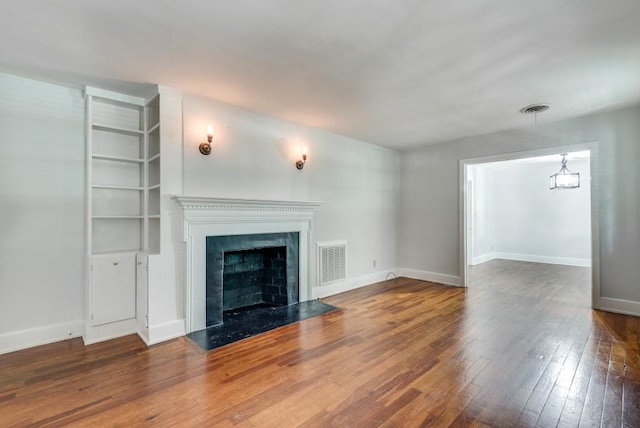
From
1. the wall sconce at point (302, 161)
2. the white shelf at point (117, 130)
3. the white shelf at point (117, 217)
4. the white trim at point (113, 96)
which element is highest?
the white trim at point (113, 96)

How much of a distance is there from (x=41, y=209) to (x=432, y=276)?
17.9 ft

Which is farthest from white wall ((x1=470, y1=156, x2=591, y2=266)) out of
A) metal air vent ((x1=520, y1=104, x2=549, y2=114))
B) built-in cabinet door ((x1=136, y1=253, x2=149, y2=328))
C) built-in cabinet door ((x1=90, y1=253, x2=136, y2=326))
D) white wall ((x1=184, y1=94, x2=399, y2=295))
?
built-in cabinet door ((x1=90, y1=253, x2=136, y2=326))

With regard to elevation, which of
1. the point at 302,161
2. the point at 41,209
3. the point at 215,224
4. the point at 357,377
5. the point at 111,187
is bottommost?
the point at 357,377

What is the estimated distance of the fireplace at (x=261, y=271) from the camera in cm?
A: 381

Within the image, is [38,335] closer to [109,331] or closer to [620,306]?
[109,331]

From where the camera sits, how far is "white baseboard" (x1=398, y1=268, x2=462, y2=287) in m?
5.19

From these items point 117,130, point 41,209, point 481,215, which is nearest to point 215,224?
point 117,130

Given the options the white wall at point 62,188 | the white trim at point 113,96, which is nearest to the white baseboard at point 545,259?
the white wall at point 62,188

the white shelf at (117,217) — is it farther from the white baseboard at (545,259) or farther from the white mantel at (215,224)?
the white baseboard at (545,259)

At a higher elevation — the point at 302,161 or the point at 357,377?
the point at 302,161

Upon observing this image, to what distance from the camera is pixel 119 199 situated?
3.26 metres

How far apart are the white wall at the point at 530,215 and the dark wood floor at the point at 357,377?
4.57 m

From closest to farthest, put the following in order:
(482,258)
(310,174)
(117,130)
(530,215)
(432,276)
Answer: (117,130) → (310,174) → (432,276) → (482,258) → (530,215)

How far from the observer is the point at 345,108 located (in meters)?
3.66
